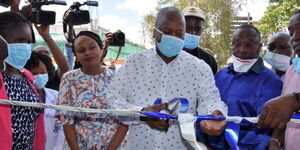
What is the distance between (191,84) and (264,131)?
2.23ft

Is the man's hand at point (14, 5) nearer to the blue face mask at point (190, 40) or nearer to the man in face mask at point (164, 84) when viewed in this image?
the man in face mask at point (164, 84)

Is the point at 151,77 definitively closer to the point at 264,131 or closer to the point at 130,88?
the point at 130,88

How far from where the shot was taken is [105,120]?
9.43 feet

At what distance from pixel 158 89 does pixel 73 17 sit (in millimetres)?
2086

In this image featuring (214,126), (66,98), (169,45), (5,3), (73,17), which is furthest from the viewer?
(73,17)

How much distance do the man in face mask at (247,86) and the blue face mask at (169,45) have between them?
540mm

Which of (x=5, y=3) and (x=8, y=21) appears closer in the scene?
(x=8, y=21)

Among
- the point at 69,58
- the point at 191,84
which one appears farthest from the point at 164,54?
the point at 69,58

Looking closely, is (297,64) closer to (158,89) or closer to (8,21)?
(158,89)

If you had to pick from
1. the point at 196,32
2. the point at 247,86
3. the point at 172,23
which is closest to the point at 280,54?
the point at 196,32

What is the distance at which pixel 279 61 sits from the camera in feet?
11.4

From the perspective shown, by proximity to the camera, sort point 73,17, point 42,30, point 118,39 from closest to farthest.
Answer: point 42,30 < point 73,17 < point 118,39

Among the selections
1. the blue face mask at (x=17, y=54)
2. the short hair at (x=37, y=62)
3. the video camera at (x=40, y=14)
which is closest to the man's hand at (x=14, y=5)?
the video camera at (x=40, y=14)

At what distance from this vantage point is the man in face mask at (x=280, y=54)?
346 centimetres
